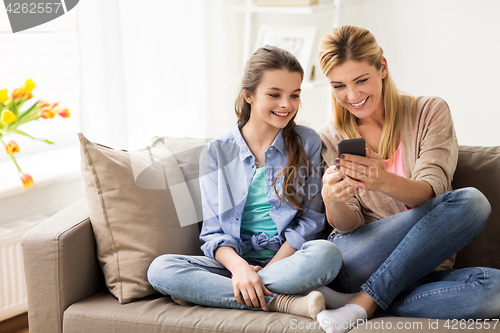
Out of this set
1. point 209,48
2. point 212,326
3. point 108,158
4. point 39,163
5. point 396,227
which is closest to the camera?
point 212,326

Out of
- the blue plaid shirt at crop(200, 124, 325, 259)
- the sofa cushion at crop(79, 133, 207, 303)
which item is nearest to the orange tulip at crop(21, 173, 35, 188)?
the sofa cushion at crop(79, 133, 207, 303)

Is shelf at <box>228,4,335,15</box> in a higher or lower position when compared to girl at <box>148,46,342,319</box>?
higher

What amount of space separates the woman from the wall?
0.91 m

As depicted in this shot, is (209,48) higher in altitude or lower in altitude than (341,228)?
higher

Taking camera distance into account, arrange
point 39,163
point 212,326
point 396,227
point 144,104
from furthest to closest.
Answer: point 144,104 → point 39,163 → point 396,227 → point 212,326

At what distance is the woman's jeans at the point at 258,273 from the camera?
1.30 metres

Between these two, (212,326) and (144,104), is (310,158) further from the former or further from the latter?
(144,104)

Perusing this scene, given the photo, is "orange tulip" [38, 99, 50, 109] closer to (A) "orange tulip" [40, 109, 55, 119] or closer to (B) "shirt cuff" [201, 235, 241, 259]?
(A) "orange tulip" [40, 109, 55, 119]

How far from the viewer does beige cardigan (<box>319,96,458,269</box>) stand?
142 centimetres

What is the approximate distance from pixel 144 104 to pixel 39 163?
52 cm

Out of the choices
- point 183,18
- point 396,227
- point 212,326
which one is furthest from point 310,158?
point 183,18

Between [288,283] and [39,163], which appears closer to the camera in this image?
[288,283]

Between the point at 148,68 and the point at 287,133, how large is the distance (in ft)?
3.20

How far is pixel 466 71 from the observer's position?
2309 millimetres
